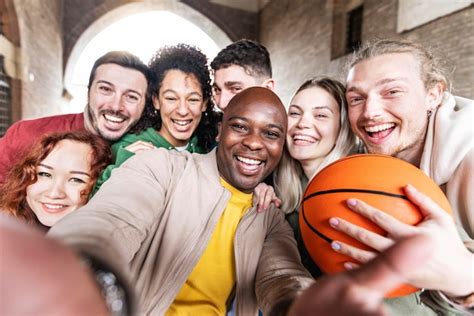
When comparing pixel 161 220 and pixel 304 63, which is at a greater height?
pixel 304 63

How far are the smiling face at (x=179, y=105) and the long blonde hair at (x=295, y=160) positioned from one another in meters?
0.88

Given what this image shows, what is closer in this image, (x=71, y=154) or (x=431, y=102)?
(x=431, y=102)

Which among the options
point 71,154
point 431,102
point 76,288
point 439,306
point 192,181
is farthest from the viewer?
point 71,154

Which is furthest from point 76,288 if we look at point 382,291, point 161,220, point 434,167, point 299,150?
point 299,150

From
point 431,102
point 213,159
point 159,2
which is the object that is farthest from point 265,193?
point 159,2

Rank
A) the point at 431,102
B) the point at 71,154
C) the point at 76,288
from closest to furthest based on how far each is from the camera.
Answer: the point at 76,288
the point at 431,102
the point at 71,154

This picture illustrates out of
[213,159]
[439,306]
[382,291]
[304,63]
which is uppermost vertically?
[304,63]

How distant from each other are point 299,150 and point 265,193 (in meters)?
0.49

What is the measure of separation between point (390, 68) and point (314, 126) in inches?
23.5

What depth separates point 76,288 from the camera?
0.65m

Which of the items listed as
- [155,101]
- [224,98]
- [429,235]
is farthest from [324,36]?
[429,235]

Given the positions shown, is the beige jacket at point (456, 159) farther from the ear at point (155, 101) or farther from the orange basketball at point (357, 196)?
the ear at point (155, 101)

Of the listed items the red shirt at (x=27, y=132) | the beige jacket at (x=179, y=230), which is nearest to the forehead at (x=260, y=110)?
the beige jacket at (x=179, y=230)

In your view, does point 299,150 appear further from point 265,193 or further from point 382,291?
point 382,291
